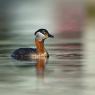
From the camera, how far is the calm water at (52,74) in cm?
1027

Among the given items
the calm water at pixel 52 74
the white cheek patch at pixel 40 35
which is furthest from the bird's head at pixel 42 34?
the calm water at pixel 52 74

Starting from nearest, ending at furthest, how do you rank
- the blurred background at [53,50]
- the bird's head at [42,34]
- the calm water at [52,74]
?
the calm water at [52,74] < the blurred background at [53,50] < the bird's head at [42,34]

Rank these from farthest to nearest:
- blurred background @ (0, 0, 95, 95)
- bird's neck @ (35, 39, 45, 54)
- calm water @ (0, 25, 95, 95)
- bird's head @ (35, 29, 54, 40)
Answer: bird's head @ (35, 29, 54, 40)
bird's neck @ (35, 39, 45, 54)
blurred background @ (0, 0, 95, 95)
calm water @ (0, 25, 95, 95)

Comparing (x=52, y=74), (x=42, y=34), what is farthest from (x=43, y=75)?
(x=42, y=34)

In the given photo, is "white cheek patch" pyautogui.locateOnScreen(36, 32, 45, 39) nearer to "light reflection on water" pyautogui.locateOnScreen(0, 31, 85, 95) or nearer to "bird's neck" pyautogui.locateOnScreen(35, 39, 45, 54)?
"bird's neck" pyautogui.locateOnScreen(35, 39, 45, 54)

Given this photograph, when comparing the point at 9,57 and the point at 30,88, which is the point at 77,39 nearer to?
the point at 9,57

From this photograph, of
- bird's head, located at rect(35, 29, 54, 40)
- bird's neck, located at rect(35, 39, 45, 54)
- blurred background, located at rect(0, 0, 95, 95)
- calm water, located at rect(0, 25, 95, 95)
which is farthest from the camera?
bird's head, located at rect(35, 29, 54, 40)

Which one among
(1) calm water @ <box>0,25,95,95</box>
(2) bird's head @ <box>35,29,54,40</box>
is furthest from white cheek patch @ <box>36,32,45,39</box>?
(1) calm water @ <box>0,25,95,95</box>

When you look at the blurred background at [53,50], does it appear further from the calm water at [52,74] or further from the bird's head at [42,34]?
the bird's head at [42,34]

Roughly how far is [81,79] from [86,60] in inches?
84.4

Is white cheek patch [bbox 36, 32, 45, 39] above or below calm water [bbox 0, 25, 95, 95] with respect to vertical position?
above

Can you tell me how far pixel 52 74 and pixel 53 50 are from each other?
10.6ft

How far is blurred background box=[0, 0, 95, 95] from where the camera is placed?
10.6 metres

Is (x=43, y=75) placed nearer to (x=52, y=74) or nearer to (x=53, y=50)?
(x=52, y=74)
